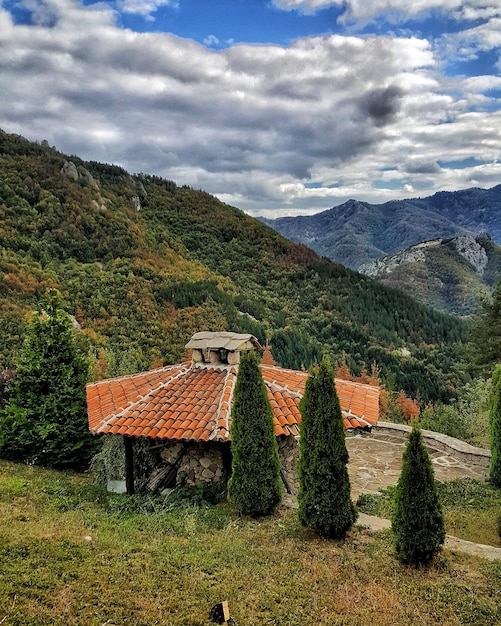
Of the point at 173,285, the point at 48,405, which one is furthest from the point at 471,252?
the point at 48,405

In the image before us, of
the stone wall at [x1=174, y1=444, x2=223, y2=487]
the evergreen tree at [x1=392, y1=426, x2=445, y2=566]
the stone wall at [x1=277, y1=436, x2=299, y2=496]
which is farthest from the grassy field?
the stone wall at [x1=277, y1=436, x2=299, y2=496]

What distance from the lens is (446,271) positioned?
434 ft

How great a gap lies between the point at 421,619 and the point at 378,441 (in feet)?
32.2

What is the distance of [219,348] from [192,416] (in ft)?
6.05

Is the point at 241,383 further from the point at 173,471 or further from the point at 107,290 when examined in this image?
the point at 107,290

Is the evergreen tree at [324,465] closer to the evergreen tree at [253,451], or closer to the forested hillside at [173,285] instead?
the evergreen tree at [253,451]

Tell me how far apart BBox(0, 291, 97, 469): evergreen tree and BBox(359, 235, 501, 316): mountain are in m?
116

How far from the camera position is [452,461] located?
11.8 meters

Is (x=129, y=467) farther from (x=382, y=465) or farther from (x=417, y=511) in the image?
(x=382, y=465)

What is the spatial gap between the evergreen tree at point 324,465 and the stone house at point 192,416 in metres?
1.68

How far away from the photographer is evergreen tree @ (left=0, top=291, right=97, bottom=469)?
34.2 feet

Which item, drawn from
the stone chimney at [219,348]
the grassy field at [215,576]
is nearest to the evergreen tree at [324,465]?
the grassy field at [215,576]

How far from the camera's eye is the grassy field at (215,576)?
13.8 ft

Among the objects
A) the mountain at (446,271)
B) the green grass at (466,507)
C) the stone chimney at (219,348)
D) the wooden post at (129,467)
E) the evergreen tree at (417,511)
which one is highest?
the mountain at (446,271)
